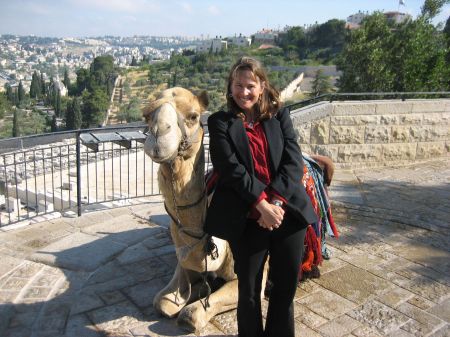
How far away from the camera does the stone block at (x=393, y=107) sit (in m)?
7.87

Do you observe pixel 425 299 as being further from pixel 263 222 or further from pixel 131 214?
pixel 131 214

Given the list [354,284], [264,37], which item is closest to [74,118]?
[354,284]

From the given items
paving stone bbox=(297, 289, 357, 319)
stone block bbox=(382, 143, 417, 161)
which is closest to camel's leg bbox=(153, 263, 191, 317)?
paving stone bbox=(297, 289, 357, 319)

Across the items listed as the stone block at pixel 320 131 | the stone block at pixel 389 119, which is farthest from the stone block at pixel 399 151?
the stone block at pixel 320 131

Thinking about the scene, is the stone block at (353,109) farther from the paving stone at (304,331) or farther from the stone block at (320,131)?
the paving stone at (304,331)

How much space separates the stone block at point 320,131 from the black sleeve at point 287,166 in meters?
5.27

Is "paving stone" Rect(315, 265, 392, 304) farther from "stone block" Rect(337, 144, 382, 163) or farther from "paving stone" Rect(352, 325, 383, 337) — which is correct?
"stone block" Rect(337, 144, 382, 163)

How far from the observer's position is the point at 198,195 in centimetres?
272

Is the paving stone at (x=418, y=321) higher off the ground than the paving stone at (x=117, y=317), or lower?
higher

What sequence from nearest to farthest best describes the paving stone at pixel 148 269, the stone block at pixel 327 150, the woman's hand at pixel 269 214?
the woman's hand at pixel 269 214 → the paving stone at pixel 148 269 → the stone block at pixel 327 150

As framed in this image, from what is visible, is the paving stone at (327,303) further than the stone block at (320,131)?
No

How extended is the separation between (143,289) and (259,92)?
2.13 metres

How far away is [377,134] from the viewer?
315 inches

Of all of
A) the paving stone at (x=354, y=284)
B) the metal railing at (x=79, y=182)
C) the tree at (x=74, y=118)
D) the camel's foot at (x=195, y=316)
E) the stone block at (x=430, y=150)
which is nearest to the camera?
the camel's foot at (x=195, y=316)
